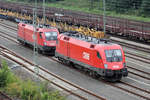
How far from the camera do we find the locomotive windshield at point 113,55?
2213 centimetres

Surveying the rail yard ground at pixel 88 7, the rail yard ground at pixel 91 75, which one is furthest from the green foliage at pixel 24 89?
the rail yard ground at pixel 88 7

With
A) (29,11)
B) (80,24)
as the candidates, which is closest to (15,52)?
(80,24)

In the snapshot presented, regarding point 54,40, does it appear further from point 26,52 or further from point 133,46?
point 133,46

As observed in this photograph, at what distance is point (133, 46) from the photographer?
1388 inches

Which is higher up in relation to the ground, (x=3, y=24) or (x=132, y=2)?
(x=132, y=2)

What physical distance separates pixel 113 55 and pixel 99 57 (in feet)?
3.53

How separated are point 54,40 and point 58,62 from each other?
3260 millimetres

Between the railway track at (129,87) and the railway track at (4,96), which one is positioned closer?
the railway track at (4,96)

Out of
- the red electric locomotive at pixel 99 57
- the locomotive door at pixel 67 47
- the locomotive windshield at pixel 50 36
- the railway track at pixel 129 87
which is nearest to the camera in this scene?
the railway track at pixel 129 87

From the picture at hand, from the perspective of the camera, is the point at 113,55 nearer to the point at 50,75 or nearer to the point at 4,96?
the point at 50,75

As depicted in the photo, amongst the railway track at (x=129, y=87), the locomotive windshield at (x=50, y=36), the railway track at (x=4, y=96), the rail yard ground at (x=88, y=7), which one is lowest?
the railway track at (x=129, y=87)

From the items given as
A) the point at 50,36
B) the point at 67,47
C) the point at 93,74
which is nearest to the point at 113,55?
the point at 93,74

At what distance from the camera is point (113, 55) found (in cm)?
2233

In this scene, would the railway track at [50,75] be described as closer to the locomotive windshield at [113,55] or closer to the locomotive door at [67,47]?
the locomotive door at [67,47]
